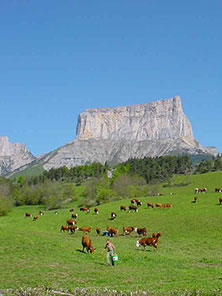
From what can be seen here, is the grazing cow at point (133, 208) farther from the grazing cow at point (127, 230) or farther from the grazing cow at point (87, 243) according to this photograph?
the grazing cow at point (87, 243)

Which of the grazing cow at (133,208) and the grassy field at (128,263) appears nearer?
the grassy field at (128,263)

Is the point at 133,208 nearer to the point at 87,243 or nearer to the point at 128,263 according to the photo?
the point at 87,243

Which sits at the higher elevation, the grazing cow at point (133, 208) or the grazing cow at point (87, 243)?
the grazing cow at point (133, 208)

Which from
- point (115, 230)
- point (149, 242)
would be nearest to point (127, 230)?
point (115, 230)

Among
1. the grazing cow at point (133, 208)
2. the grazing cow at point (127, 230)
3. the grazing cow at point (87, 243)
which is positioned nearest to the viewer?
the grazing cow at point (87, 243)

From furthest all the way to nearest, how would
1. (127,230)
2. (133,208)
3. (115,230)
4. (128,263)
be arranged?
(133,208), (127,230), (115,230), (128,263)

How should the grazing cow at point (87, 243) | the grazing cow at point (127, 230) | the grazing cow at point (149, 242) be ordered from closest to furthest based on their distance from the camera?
the grazing cow at point (87, 243)
the grazing cow at point (149, 242)
the grazing cow at point (127, 230)

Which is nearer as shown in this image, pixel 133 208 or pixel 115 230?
pixel 115 230

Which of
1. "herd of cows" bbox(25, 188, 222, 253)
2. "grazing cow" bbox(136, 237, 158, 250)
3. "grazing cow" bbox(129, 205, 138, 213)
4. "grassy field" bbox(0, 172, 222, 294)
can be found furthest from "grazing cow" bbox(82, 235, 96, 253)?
"grazing cow" bbox(129, 205, 138, 213)

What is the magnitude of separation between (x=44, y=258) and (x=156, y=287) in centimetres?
1014

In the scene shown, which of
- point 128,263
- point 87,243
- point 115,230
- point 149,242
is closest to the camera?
point 128,263

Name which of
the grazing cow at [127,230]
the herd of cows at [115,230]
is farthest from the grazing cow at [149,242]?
the grazing cow at [127,230]

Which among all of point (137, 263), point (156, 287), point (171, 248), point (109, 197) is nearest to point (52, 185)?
point (109, 197)

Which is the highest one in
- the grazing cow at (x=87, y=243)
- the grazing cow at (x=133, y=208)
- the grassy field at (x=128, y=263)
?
the grazing cow at (x=133, y=208)
